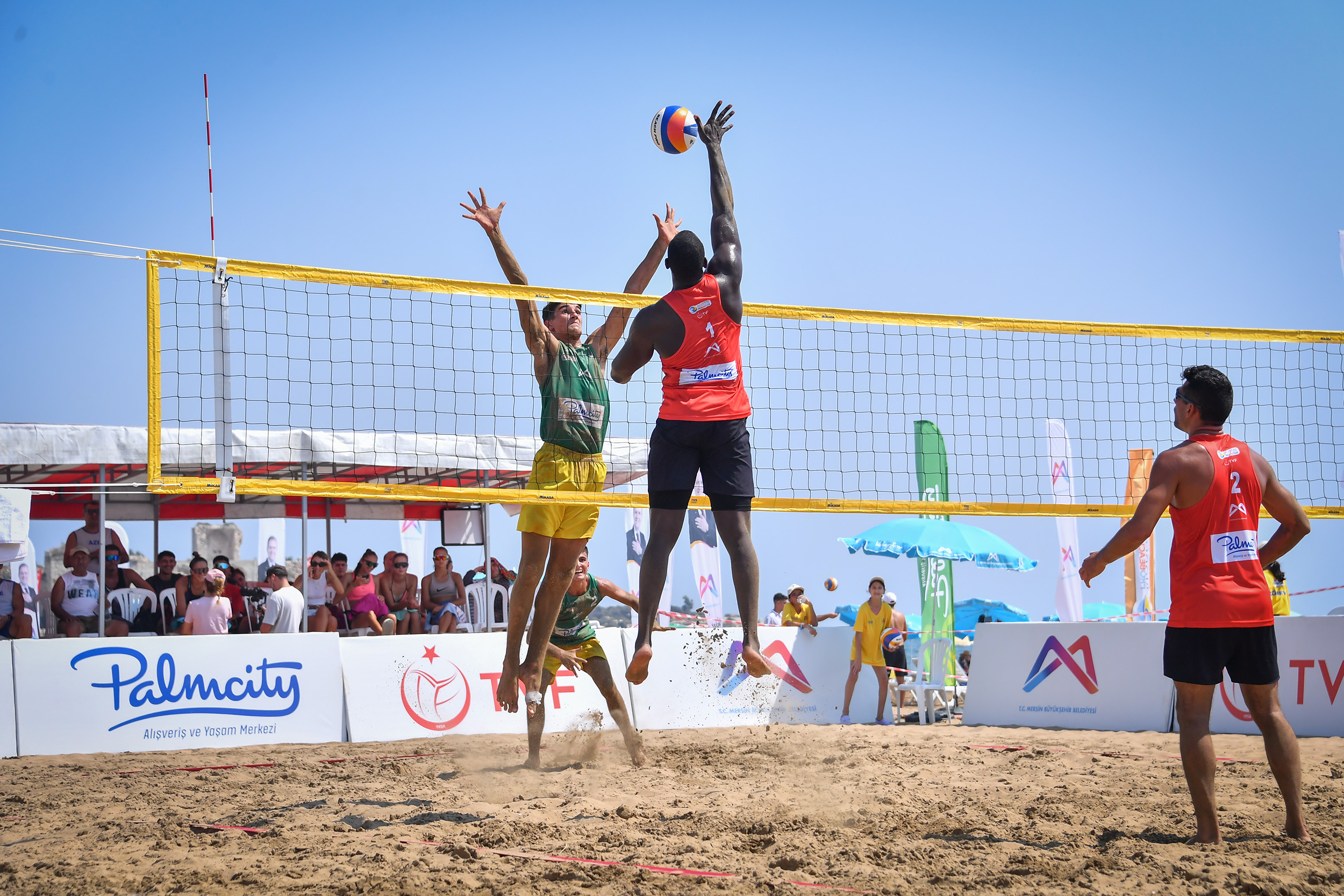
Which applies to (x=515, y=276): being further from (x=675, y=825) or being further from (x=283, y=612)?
(x=283, y=612)

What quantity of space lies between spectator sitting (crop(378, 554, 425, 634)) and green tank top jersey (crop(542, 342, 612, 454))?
236 inches

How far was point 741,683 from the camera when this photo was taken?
30.7 ft

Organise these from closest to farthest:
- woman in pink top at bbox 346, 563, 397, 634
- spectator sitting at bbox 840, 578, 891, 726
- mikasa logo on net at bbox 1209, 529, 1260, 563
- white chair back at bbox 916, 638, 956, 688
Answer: mikasa logo on net at bbox 1209, 529, 1260, 563
spectator sitting at bbox 840, 578, 891, 726
white chair back at bbox 916, 638, 956, 688
woman in pink top at bbox 346, 563, 397, 634

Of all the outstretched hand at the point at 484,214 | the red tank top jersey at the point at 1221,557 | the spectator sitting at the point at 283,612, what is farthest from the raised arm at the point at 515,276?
the spectator sitting at the point at 283,612

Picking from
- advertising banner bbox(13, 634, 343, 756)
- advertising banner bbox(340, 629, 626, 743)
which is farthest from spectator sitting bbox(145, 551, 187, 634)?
advertising banner bbox(340, 629, 626, 743)

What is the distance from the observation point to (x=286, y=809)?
4398 mm

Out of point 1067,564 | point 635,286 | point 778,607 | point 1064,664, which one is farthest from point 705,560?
point 635,286

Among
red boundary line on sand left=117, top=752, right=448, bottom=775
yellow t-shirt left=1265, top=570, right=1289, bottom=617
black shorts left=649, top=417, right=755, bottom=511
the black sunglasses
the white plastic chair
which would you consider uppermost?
the black sunglasses

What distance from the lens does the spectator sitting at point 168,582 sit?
9555 millimetres

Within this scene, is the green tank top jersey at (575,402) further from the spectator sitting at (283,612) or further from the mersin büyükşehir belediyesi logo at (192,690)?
the spectator sitting at (283,612)

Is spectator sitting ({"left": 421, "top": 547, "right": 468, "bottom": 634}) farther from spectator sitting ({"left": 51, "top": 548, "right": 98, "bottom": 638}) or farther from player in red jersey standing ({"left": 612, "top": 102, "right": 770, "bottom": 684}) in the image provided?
player in red jersey standing ({"left": 612, "top": 102, "right": 770, "bottom": 684})

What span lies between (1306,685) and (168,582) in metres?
9.99

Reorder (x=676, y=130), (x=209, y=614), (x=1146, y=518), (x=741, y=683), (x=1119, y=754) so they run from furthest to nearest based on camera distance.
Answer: (x=741, y=683), (x=209, y=614), (x=1119, y=754), (x=676, y=130), (x=1146, y=518)

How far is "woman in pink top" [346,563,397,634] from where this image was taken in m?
10.2
